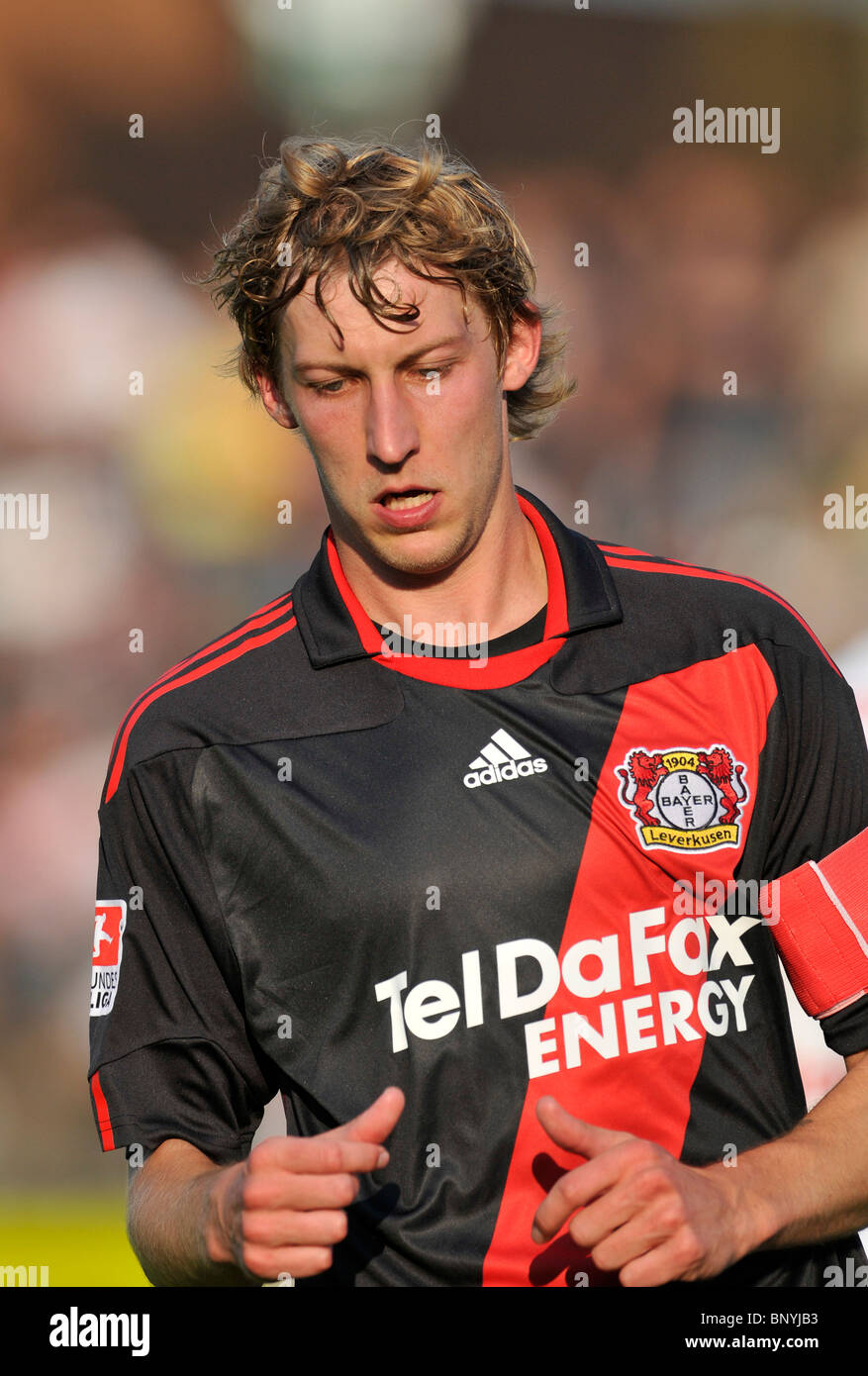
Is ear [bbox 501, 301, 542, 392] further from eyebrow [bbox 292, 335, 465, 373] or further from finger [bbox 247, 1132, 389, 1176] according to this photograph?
finger [bbox 247, 1132, 389, 1176]

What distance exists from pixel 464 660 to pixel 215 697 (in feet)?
1.05

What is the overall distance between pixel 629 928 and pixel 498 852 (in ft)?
0.59

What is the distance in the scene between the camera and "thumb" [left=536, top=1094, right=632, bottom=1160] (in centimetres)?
132

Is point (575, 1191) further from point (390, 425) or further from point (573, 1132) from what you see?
point (390, 425)

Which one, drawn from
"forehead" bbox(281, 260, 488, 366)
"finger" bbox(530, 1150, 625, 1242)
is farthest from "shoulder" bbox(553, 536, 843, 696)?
"finger" bbox(530, 1150, 625, 1242)

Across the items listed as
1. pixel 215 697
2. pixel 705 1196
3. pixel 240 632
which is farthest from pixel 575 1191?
pixel 240 632

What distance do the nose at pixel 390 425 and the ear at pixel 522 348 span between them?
0.94 feet

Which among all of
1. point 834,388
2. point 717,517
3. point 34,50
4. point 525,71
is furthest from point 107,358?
point 834,388

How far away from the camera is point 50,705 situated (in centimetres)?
435

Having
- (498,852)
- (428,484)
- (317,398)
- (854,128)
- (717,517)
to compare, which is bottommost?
(498,852)

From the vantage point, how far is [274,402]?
1.96 meters

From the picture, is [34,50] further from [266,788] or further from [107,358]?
[266,788]

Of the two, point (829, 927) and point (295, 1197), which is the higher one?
point (829, 927)

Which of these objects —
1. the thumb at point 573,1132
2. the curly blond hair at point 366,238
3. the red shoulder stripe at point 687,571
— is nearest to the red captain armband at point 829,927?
the red shoulder stripe at point 687,571
